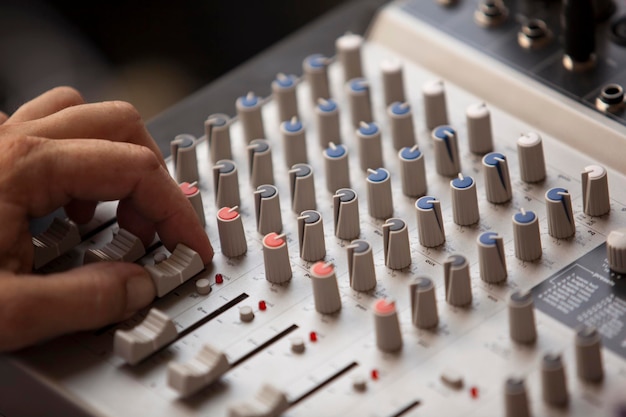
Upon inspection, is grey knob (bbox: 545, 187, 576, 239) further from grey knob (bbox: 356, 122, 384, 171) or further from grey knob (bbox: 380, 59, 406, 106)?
grey knob (bbox: 380, 59, 406, 106)

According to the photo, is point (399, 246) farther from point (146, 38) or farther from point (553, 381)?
point (146, 38)

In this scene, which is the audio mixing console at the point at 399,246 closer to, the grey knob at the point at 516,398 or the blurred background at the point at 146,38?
the grey knob at the point at 516,398

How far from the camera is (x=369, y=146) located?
73.4 inches

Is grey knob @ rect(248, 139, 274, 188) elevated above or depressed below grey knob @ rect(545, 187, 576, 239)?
above

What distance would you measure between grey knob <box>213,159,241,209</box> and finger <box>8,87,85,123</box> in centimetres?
25

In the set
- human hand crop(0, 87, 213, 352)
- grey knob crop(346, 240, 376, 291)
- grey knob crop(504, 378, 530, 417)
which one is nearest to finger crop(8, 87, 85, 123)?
human hand crop(0, 87, 213, 352)

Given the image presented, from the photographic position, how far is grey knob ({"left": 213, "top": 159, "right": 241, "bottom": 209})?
5.95 feet

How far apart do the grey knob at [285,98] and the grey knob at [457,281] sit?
1.84ft

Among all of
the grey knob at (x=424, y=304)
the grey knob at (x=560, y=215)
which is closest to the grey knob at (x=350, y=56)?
the grey knob at (x=560, y=215)

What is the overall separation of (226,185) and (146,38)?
1341 millimetres

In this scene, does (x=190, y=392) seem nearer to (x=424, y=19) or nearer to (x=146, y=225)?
(x=146, y=225)

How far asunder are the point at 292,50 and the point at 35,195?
2.48 feet

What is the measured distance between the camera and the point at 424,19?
2.14 meters

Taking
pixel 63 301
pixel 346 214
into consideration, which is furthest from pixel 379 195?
pixel 63 301
